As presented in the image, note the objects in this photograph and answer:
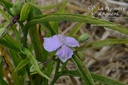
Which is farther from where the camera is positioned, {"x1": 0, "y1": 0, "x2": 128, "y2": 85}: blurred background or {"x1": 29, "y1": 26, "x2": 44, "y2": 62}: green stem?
{"x1": 0, "y1": 0, "x2": 128, "y2": 85}: blurred background

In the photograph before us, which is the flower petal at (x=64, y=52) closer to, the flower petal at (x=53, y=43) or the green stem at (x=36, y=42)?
the flower petal at (x=53, y=43)

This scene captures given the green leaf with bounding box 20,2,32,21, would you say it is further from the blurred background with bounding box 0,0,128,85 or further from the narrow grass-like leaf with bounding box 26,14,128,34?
the blurred background with bounding box 0,0,128,85

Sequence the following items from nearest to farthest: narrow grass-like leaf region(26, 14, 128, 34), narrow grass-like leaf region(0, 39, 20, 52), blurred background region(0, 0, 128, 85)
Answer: narrow grass-like leaf region(26, 14, 128, 34) < narrow grass-like leaf region(0, 39, 20, 52) < blurred background region(0, 0, 128, 85)

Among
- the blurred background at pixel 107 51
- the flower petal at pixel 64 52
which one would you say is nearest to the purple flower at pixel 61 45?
the flower petal at pixel 64 52

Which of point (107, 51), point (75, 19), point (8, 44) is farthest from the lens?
point (107, 51)

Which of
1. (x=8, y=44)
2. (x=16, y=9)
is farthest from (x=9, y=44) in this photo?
(x=16, y=9)

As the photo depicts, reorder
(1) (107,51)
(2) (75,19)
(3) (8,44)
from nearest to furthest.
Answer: (2) (75,19), (3) (8,44), (1) (107,51)

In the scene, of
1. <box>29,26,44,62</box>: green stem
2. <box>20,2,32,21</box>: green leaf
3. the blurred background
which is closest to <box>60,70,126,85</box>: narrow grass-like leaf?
<box>29,26,44,62</box>: green stem

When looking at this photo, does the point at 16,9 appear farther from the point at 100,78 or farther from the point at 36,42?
the point at 100,78
